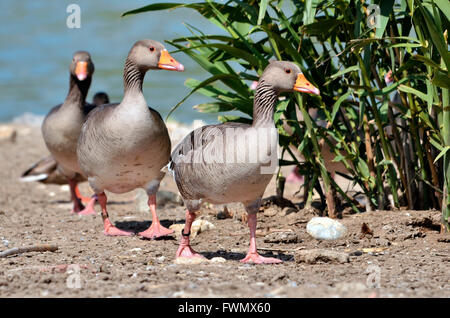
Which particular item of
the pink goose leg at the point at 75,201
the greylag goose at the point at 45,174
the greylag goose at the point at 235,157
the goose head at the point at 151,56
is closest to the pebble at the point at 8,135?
the greylag goose at the point at 45,174

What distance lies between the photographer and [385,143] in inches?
247

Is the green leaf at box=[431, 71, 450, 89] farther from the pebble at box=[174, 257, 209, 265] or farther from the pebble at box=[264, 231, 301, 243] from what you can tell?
the pebble at box=[174, 257, 209, 265]

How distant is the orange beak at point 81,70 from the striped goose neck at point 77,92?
0.25 m

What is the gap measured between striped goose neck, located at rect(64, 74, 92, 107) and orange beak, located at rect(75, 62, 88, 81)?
0.82 ft

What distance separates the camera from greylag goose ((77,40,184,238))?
21.1 ft

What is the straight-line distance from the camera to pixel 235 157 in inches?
200

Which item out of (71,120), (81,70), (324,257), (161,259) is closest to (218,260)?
(161,259)

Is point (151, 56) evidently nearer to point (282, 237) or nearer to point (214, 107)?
point (214, 107)

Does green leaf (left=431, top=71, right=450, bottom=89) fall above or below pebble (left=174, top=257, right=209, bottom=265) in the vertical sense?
above

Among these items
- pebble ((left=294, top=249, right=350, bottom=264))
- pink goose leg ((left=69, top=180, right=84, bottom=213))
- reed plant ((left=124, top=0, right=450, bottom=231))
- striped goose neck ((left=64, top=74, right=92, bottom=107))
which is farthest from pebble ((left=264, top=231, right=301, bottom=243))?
pink goose leg ((left=69, top=180, right=84, bottom=213))

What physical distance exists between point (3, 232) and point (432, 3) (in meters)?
4.64

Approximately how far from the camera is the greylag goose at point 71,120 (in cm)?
884
